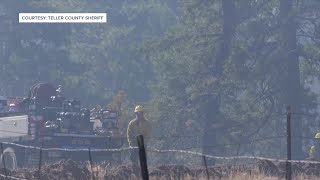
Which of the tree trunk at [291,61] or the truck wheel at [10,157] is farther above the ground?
the tree trunk at [291,61]

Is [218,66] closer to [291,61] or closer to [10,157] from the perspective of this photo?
[291,61]

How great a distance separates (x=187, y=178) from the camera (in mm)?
19047

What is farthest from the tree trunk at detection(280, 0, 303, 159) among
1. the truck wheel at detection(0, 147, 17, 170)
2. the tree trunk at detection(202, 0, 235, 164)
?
the truck wheel at detection(0, 147, 17, 170)

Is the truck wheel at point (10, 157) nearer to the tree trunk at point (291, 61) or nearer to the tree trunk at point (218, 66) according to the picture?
the tree trunk at point (218, 66)

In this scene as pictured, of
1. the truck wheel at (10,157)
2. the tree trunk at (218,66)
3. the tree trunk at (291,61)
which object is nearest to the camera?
the truck wheel at (10,157)

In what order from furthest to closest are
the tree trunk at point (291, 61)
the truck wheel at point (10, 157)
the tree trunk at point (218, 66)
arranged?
the tree trunk at point (218, 66)
the tree trunk at point (291, 61)
the truck wheel at point (10, 157)

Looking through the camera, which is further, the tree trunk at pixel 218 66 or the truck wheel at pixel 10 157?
the tree trunk at pixel 218 66

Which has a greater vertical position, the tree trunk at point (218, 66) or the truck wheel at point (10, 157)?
the tree trunk at point (218, 66)

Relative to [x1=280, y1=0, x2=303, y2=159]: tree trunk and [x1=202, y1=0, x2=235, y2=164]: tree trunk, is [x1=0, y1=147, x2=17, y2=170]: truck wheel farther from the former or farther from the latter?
[x1=280, y1=0, x2=303, y2=159]: tree trunk

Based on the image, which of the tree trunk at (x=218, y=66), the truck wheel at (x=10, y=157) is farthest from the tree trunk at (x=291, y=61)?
the truck wheel at (x=10, y=157)

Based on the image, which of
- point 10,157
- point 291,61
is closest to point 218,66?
point 291,61

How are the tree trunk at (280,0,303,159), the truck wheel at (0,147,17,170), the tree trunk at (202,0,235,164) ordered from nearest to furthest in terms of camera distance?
1. the truck wheel at (0,147,17,170)
2. the tree trunk at (280,0,303,159)
3. the tree trunk at (202,0,235,164)

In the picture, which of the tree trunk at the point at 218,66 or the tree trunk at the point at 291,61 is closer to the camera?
the tree trunk at the point at 291,61

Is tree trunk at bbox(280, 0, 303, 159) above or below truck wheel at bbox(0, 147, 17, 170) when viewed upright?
above
